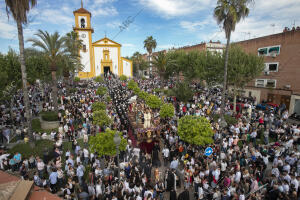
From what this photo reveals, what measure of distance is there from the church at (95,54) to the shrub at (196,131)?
41321mm

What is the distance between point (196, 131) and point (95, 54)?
4766cm

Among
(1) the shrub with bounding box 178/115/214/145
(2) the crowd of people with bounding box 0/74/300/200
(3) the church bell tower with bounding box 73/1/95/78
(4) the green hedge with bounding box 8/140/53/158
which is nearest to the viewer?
(2) the crowd of people with bounding box 0/74/300/200

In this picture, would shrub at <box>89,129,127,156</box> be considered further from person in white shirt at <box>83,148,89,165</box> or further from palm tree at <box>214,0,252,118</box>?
palm tree at <box>214,0,252,118</box>

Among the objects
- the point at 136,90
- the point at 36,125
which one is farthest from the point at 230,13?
the point at 36,125

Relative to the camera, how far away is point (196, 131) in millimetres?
10039

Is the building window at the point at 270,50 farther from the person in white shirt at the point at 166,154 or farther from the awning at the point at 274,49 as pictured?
the person in white shirt at the point at 166,154

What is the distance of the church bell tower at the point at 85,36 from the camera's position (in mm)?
46750

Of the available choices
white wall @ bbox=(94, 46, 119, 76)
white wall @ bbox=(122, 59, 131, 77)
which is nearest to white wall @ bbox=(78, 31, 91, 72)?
white wall @ bbox=(94, 46, 119, 76)

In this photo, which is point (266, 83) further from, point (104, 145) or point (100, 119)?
point (104, 145)

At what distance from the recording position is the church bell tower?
4675 centimetres

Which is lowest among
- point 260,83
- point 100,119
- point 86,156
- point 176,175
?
point 176,175

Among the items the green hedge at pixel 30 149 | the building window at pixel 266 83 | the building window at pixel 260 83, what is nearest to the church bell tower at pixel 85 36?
the green hedge at pixel 30 149

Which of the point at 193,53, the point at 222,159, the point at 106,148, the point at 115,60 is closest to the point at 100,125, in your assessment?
the point at 106,148

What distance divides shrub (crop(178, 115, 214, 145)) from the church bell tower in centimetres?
4115
